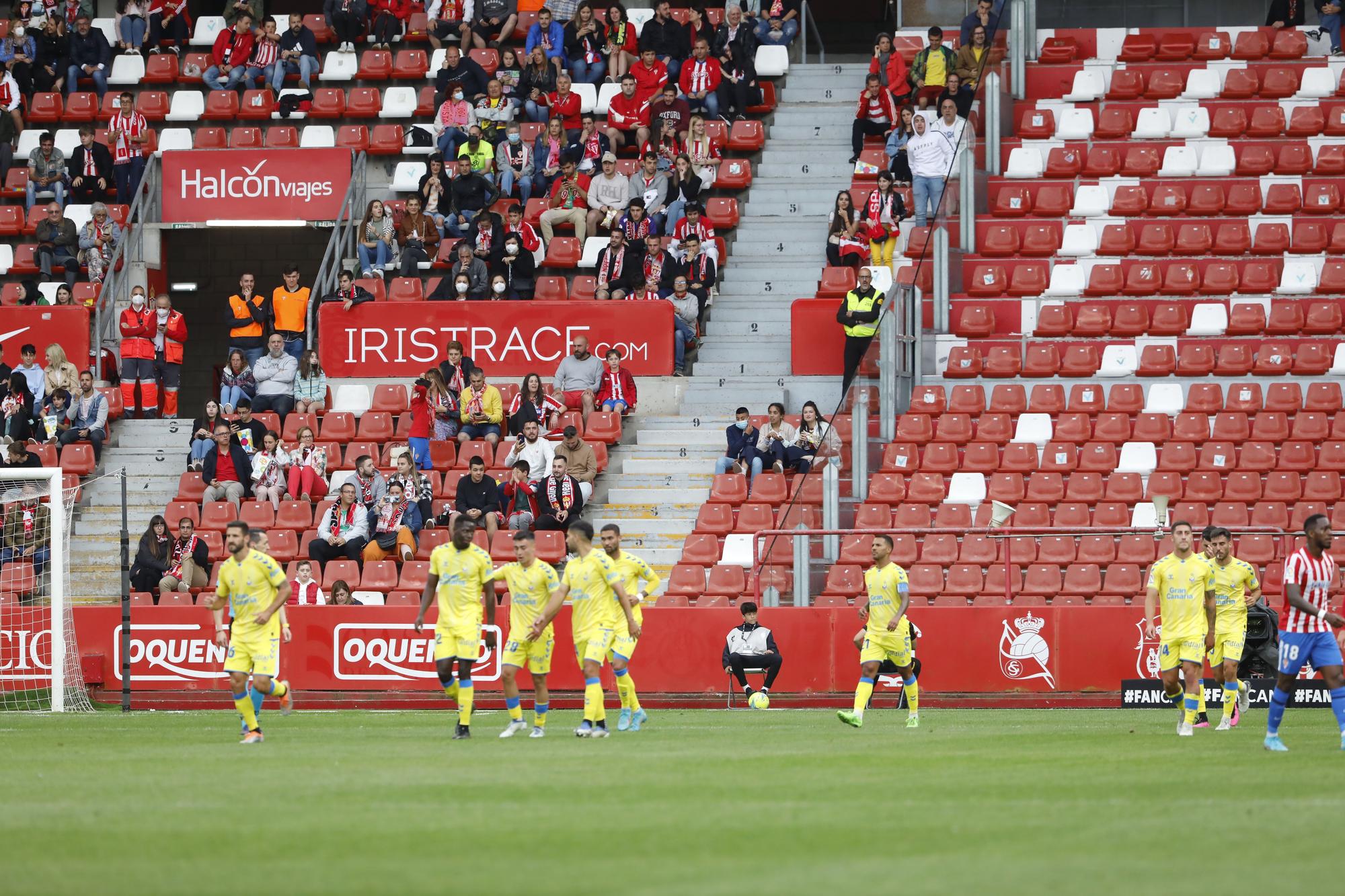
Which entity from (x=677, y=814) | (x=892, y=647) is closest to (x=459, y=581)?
(x=892, y=647)

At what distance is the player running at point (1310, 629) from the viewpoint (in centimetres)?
1496

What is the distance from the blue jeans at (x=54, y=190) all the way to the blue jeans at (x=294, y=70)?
14.0 feet

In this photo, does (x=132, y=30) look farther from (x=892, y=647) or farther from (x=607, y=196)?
(x=892, y=647)

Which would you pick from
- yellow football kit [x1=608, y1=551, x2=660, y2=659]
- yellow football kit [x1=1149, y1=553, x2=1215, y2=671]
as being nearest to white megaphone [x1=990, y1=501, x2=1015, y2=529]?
yellow football kit [x1=1149, y1=553, x2=1215, y2=671]

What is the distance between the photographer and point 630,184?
29875 mm

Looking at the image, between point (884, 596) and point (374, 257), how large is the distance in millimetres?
13923

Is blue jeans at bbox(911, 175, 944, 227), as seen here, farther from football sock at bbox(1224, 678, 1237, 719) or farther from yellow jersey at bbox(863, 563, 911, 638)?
football sock at bbox(1224, 678, 1237, 719)

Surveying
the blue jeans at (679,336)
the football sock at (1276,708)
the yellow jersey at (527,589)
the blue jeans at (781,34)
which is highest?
the blue jeans at (781,34)

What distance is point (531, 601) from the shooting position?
59.4 feet

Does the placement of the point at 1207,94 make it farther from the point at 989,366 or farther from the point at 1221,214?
the point at 989,366

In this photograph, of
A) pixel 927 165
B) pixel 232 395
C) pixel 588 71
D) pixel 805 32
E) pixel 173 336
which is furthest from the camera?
pixel 805 32

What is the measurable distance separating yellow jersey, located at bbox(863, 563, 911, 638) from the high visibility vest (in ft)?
24.5

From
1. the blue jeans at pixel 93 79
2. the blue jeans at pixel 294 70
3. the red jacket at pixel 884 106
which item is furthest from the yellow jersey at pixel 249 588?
the blue jeans at pixel 93 79

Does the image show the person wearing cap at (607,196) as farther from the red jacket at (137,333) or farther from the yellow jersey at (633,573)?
the yellow jersey at (633,573)
